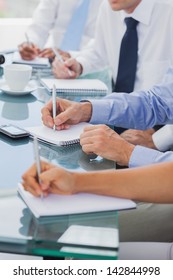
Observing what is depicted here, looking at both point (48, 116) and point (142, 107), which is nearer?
point (48, 116)

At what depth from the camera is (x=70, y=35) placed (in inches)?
111

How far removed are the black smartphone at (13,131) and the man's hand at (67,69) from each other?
2.06 ft

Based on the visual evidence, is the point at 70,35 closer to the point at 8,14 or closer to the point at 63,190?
the point at 8,14

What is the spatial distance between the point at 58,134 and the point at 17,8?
261 cm

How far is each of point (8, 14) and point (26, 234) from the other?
309 cm

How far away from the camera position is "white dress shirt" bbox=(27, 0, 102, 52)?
108 inches

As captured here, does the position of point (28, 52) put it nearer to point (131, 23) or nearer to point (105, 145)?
point (131, 23)

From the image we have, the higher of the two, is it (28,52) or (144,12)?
(144,12)

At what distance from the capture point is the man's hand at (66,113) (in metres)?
1.33

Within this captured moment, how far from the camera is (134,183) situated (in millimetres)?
983

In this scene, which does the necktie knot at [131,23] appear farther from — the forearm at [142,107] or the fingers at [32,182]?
the fingers at [32,182]

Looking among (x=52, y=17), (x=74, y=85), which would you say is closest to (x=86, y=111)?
(x=74, y=85)

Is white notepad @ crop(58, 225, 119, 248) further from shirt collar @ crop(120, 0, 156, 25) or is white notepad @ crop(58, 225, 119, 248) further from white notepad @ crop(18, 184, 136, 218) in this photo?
shirt collar @ crop(120, 0, 156, 25)
